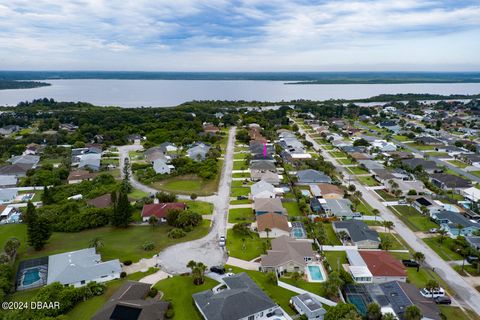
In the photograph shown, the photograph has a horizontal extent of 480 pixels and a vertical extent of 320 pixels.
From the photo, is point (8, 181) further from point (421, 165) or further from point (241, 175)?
point (421, 165)

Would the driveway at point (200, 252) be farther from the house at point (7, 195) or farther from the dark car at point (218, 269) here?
the house at point (7, 195)

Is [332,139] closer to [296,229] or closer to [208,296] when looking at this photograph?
[296,229]

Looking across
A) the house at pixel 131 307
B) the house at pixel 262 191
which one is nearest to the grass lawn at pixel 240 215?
the house at pixel 262 191

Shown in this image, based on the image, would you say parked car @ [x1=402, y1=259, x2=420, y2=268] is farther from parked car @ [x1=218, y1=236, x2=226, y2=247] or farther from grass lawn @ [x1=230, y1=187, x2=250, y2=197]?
grass lawn @ [x1=230, y1=187, x2=250, y2=197]

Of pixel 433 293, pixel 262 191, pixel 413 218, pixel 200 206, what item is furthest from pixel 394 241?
pixel 200 206

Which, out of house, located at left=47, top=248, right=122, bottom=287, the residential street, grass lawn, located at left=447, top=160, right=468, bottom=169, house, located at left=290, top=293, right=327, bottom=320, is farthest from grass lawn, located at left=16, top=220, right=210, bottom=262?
grass lawn, located at left=447, top=160, right=468, bottom=169

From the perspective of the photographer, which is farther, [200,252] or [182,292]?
[200,252]
